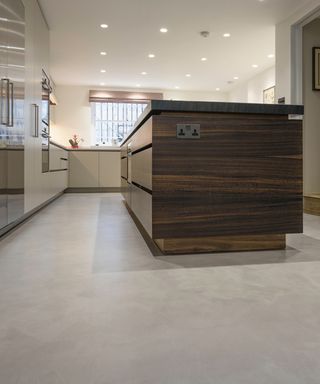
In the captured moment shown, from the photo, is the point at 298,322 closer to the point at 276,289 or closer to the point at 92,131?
the point at 276,289

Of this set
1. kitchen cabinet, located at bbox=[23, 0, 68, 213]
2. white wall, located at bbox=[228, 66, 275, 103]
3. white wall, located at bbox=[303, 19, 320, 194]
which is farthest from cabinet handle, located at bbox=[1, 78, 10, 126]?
white wall, located at bbox=[228, 66, 275, 103]

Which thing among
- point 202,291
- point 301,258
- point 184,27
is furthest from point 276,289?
point 184,27

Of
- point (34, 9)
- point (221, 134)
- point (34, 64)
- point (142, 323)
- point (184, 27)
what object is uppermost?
point (184, 27)

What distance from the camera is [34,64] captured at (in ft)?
13.3

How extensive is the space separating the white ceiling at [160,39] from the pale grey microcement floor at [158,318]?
3959mm

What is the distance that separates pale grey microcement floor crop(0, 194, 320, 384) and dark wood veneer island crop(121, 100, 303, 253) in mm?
156

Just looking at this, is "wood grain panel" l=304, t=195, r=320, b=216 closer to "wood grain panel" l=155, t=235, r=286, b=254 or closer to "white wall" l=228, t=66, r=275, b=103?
"wood grain panel" l=155, t=235, r=286, b=254

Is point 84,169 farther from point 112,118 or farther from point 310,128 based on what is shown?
point 310,128

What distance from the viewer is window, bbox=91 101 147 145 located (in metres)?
9.58

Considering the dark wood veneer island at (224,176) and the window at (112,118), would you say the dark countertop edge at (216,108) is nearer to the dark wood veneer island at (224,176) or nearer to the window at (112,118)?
the dark wood veneer island at (224,176)

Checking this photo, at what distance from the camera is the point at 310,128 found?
4.76 meters

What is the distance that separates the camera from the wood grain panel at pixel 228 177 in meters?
1.99

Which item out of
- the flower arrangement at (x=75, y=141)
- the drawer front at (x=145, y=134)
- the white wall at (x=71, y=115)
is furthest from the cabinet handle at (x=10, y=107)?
the white wall at (x=71, y=115)

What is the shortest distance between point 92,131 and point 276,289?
28.2 ft
